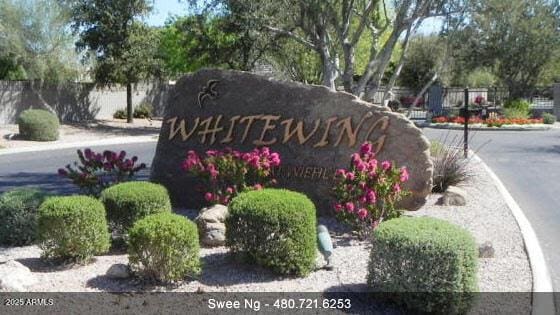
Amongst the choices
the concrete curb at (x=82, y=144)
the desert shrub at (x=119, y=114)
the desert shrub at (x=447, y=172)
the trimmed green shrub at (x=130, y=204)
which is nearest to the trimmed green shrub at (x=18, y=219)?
the trimmed green shrub at (x=130, y=204)

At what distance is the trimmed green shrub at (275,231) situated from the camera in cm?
614

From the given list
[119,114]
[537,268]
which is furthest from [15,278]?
[119,114]

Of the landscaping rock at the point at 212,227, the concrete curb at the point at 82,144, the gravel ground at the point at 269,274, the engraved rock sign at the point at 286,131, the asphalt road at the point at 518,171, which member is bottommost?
the concrete curb at the point at 82,144

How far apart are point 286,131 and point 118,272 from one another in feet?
12.2

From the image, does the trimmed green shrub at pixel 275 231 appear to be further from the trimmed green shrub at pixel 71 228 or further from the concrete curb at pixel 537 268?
the concrete curb at pixel 537 268

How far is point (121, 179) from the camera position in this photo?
362 inches

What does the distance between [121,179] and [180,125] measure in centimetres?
128

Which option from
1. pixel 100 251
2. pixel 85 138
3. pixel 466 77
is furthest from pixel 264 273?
pixel 466 77

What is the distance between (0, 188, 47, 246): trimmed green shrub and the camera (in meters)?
7.62

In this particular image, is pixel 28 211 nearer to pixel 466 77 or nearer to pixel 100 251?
pixel 100 251

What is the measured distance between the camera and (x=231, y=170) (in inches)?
328

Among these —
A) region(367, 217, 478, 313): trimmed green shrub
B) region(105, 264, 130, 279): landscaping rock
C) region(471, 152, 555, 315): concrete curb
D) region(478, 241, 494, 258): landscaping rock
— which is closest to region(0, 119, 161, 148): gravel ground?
region(105, 264, 130, 279): landscaping rock

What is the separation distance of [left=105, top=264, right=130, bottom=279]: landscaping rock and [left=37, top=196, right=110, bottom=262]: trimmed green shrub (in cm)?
53

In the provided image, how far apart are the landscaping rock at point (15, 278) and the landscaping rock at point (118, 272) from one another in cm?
66
